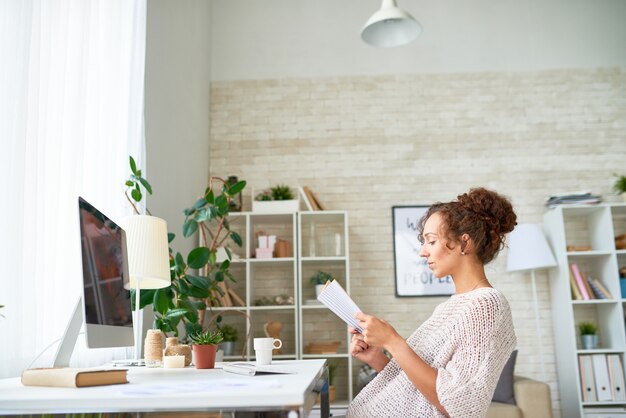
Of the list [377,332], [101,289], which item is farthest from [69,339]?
[377,332]

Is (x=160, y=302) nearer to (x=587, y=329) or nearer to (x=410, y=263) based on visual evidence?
(x=410, y=263)

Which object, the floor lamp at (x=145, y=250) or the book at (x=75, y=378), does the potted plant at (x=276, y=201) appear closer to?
the floor lamp at (x=145, y=250)

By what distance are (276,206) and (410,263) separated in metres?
1.16

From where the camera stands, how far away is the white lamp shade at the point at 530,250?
177 inches

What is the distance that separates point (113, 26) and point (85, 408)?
2.34 metres

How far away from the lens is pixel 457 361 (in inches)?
62.8

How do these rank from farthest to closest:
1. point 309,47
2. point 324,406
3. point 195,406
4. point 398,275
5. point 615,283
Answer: point 309,47
point 398,275
point 615,283
point 324,406
point 195,406

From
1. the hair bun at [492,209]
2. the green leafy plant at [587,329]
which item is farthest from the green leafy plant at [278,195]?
the hair bun at [492,209]

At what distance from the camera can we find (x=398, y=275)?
4.84 metres

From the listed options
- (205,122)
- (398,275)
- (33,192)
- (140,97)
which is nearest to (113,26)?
(140,97)

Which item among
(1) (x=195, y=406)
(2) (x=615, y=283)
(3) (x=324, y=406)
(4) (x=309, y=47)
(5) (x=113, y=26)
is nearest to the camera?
(1) (x=195, y=406)

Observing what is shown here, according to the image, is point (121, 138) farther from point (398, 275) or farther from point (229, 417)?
point (398, 275)

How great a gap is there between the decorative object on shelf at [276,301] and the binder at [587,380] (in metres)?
2.16

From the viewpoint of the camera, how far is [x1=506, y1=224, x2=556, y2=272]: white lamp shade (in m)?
4.50
